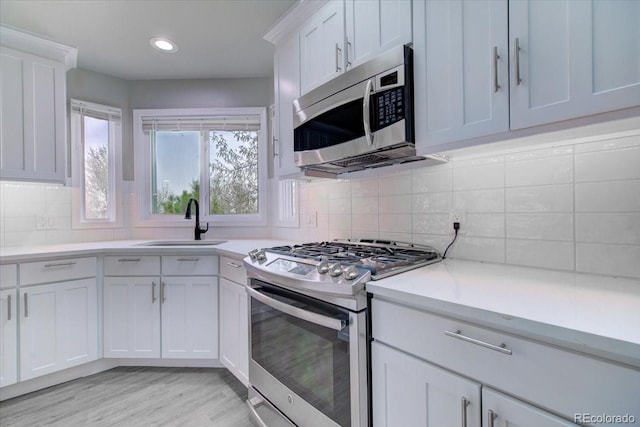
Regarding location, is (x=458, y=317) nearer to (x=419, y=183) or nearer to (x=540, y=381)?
(x=540, y=381)

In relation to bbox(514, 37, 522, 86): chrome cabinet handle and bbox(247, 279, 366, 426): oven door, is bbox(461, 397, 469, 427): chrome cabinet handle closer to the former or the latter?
bbox(247, 279, 366, 426): oven door

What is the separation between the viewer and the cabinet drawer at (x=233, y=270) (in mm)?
1823

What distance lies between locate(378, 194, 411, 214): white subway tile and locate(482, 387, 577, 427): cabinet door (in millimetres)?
1013

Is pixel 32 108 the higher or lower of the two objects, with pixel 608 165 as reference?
higher

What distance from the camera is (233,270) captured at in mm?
1924

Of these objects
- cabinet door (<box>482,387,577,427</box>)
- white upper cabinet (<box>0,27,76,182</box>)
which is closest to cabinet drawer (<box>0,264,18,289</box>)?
white upper cabinet (<box>0,27,76,182</box>)

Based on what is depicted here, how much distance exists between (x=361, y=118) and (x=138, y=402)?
2155 mm

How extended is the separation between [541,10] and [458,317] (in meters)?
0.97

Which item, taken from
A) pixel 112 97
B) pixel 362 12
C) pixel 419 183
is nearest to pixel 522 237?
pixel 419 183

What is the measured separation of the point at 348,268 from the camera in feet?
3.58

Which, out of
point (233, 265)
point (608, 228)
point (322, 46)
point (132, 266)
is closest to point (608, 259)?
point (608, 228)

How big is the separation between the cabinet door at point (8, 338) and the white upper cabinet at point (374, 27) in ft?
8.13

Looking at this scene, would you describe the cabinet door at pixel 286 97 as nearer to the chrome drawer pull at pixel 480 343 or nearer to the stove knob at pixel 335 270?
the stove knob at pixel 335 270

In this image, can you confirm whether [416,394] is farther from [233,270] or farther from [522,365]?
[233,270]
